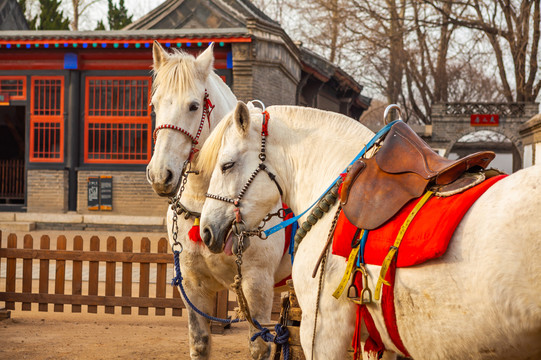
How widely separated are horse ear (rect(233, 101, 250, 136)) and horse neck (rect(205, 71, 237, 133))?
1208mm

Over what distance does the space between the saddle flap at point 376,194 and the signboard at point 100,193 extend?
13.7 metres

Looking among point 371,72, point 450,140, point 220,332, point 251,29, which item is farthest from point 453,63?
point 220,332

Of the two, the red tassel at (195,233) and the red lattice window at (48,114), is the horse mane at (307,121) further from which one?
the red lattice window at (48,114)

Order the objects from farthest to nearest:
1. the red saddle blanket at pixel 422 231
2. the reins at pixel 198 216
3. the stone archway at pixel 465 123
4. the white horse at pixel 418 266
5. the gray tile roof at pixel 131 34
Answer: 1. the stone archway at pixel 465 123
2. the gray tile roof at pixel 131 34
3. the reins at pixel 198 216
4. the red saddle blanket at pixel 422 231
5. the white horse at pixel 418 266

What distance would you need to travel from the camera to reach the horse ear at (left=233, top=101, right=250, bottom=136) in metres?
2.74

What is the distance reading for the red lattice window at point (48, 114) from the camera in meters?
15.6

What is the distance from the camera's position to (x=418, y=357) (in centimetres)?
215

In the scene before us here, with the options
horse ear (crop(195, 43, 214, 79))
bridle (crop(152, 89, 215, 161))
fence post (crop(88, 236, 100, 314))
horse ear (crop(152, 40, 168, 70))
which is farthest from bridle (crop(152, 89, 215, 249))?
fence post (crop(88, 236, 100, 314))

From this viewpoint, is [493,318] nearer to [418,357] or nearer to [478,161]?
[418,357]

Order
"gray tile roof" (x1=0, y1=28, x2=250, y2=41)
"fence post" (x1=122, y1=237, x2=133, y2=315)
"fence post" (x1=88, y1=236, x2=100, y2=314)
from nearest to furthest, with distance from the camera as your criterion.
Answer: "fence post" (x1=122, y1=237, x2=133, y2=315) < "fence post" (x1=88, y1=236, x2=100, y2=314) < "gray tile roof" (x1=0, y1=28, x2=250, y2=41)

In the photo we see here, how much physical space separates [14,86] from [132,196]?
444 cm

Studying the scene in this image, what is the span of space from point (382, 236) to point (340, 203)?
1.00 ft

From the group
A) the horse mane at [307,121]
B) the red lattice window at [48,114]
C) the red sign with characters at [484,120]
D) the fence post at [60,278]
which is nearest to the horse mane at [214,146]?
the horse mane at [307,121]

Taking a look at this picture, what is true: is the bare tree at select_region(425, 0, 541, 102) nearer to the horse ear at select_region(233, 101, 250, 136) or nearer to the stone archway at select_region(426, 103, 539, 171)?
the stone archway at select_region(426, 103, 539, 171)
